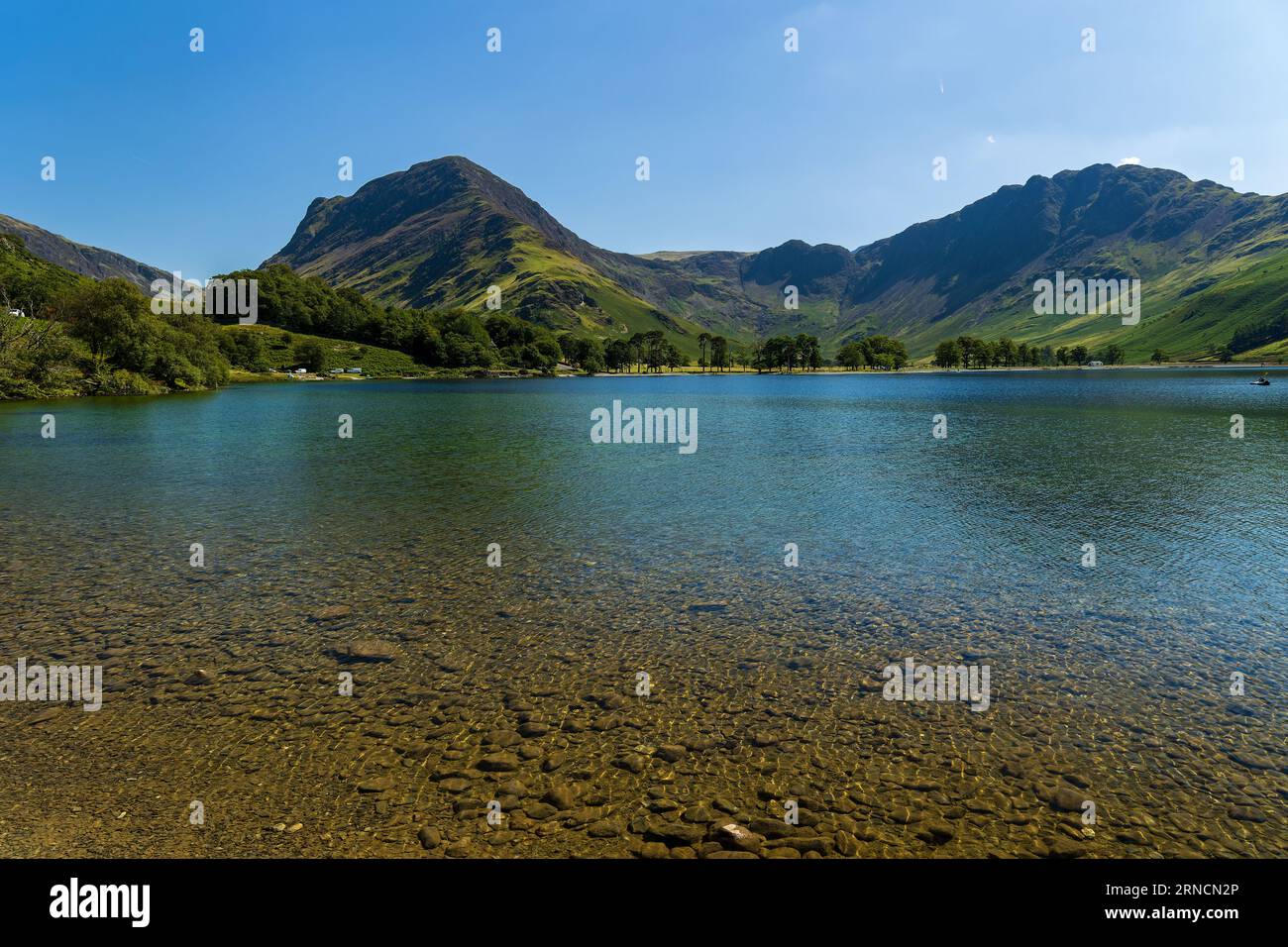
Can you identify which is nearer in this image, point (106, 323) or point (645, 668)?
point (645, 668)

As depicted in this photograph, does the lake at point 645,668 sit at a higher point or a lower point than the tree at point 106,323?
lower

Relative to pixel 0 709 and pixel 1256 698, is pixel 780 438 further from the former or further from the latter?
pixel 0 709

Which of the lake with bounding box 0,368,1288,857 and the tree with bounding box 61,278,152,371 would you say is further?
the tree with bounding box 61,278,152,371

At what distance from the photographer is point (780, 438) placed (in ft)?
249

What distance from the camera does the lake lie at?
437 inches

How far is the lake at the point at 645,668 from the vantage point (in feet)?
36.4

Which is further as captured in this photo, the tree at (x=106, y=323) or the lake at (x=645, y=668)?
the tree at (x=106, y=323)

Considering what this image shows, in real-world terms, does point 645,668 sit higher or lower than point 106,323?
lower

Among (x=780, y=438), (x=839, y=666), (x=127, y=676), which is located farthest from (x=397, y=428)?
(x=839, y=666)

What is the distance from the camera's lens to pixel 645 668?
17250 mm

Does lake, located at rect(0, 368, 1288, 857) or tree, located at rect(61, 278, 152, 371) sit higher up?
tree, located at rect(61, 278, 152, 371)

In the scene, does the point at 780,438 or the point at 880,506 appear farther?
the point at 780,438
